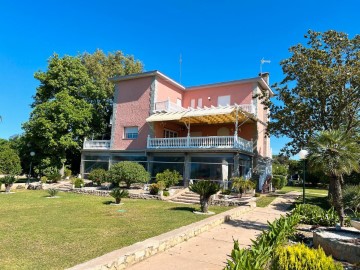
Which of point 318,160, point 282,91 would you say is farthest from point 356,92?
point 318,160

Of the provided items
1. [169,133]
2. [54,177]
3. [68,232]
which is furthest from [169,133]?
[68,232]

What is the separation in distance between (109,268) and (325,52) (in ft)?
57.8

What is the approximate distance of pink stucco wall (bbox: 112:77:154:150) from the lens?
29.0 m

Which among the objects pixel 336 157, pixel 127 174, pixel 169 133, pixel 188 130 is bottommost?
pixel 127 174

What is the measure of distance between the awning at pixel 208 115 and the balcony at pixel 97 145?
21.9 ft

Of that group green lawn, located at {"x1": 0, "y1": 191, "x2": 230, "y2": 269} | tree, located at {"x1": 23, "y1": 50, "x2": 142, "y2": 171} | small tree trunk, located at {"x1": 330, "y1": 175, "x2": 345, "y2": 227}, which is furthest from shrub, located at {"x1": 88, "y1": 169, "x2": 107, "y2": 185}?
→ small tree trunk, located at {"x1": 330, "y1": 175, "x2": 345, "y2": 227}

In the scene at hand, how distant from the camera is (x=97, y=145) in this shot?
3111cm

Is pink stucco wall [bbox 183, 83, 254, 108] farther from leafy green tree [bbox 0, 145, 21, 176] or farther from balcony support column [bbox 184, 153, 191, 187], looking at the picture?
leafy green tree [bbox 0, 145, 21, 176]

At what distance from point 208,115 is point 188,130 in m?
2.38

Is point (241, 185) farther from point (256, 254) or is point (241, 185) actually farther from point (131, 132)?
point (256, 254)

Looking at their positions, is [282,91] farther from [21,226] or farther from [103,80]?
[103,80]

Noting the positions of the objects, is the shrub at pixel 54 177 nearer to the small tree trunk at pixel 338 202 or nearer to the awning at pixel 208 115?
the awning at pixel 208 115

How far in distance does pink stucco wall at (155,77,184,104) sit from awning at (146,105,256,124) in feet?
8.15

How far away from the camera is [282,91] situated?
66.8ft
